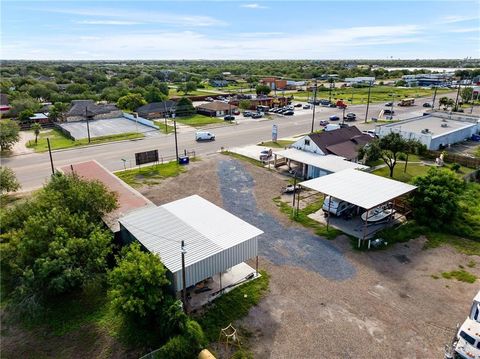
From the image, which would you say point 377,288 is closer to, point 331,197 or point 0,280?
point 331,197

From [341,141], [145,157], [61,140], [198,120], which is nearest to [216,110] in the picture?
[198,120]

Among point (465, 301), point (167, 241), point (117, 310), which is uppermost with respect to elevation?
point (167, 241)

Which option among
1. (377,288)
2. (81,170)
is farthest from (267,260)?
(81,170)

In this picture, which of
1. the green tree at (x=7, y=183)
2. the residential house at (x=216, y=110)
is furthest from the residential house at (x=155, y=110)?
the green tree at (x=7, y=183)

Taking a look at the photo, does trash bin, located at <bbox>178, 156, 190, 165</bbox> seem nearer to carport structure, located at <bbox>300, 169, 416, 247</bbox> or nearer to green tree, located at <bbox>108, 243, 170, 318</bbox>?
carport structure, located at <bbox>300, 169, 416, 247</bbox>

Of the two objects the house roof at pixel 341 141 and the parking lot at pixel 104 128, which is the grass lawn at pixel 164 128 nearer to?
the parking lot at pixel 104 128
